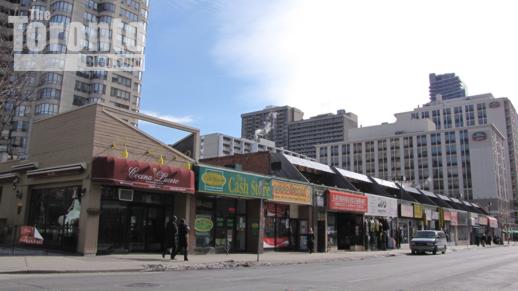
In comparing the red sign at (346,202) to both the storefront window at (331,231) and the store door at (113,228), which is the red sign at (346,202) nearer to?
the storefront window at (331,231)

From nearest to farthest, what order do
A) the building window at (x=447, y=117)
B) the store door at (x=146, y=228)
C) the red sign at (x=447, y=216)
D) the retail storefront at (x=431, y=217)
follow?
the store door at (x=146, y=228), the retail storefront at (x=431, y=217), the red sign at (x=447, y=216), the building window at (x=447, y=117)

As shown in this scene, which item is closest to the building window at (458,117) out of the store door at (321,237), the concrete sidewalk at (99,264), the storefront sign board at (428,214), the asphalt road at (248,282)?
the storefront sign board at (428,214)

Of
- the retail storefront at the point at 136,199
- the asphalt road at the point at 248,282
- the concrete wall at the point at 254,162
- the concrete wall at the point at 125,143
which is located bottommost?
the asphalt road at the point at 248,282

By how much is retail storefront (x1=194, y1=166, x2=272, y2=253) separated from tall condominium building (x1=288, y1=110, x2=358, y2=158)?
135741 millimetres

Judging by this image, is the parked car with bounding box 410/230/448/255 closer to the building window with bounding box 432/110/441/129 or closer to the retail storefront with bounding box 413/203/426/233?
the retail storefront with bounding box 413/203/426/233

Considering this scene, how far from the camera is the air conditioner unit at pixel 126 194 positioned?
Answer: 2106cm

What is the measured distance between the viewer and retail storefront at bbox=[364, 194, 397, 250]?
38.4 metres

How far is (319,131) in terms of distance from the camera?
18325 centimetres

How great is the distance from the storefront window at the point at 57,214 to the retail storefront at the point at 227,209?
5.85 meters

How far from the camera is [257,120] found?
125875 mm

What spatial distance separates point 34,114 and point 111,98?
51.0 feet

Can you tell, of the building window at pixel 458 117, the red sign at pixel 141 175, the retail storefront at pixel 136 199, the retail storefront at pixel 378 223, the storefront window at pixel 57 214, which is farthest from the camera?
the building window at pixel 458 117

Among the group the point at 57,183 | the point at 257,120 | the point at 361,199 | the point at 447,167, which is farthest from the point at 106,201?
the point at 447,167

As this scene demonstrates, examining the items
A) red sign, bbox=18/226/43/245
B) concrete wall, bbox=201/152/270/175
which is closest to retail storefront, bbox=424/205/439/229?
concrete wall, bbox=201/152/270/175
